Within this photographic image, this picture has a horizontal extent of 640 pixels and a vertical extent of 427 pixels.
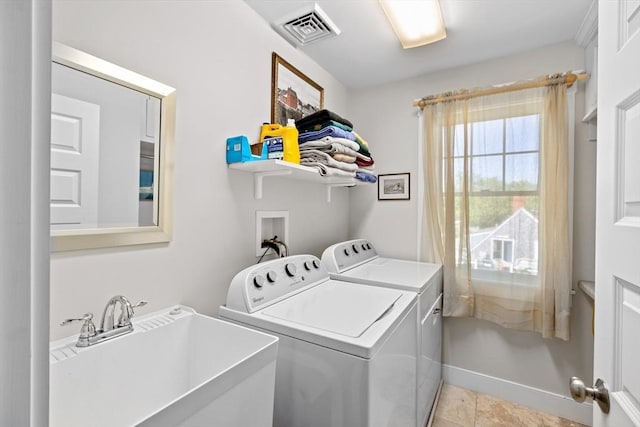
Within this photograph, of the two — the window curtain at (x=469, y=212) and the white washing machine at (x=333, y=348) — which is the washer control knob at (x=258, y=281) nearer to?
the white washing machine at (x=333, y=348)

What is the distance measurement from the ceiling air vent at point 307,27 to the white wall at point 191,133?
86 millimetres

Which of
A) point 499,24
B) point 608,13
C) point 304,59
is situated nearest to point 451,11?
point 499,24

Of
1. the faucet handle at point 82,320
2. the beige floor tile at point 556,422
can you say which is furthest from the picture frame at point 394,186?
the faucet handle at point 82,320

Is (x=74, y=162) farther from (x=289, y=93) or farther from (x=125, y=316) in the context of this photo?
(x=289, y=93)

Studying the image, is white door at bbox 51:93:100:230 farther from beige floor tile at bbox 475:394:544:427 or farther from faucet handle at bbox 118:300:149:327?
beige floor tile at bbox 475:394:544:427

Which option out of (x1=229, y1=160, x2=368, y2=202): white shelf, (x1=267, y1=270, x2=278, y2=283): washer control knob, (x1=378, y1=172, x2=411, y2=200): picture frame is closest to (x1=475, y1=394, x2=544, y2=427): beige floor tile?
(x1=378, y1=172, x2=411, y2=200): picture frame

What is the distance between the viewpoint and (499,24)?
179 centimetres

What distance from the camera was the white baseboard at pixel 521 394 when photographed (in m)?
1.97

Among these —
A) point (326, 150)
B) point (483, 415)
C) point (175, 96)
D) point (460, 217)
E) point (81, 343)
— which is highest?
point (175, 96)

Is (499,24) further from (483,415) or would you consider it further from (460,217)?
(483,415)

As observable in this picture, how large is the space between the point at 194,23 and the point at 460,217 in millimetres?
2051

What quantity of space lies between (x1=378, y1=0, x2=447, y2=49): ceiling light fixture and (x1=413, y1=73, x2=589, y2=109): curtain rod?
20.0 inches

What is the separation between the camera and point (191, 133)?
52.6 inches

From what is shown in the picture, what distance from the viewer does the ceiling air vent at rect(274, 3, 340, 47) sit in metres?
1.65
